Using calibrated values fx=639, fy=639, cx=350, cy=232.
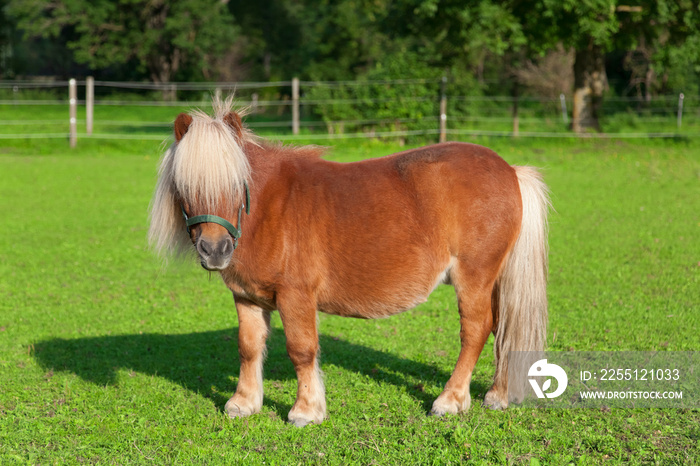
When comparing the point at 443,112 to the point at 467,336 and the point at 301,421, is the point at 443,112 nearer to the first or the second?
the point at 467,336

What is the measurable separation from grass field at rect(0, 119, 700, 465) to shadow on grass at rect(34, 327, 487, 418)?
2cm

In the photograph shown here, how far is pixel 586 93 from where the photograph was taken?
20703mm

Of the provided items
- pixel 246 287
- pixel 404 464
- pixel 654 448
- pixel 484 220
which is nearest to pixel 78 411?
pixel 246 287

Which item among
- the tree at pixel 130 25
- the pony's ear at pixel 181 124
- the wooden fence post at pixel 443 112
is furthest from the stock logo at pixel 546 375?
the tree at pixel 130 25

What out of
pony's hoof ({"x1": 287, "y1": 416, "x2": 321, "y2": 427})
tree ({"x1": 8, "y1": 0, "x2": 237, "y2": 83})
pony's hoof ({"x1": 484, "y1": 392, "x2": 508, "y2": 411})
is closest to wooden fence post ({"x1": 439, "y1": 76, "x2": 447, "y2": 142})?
pony's hoof ({"x1": 484, "y1": 392, "x2": 508, "y2": 411})

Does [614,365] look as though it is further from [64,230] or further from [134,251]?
[64,230]

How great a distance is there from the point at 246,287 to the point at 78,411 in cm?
155

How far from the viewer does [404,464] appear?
3.57 m

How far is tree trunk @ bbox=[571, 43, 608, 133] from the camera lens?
20656 mm

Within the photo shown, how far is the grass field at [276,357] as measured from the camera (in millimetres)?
3787

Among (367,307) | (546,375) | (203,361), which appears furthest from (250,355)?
(546,375)

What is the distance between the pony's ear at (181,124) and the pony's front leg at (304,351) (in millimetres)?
1127

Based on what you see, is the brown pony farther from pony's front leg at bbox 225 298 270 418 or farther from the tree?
the tree

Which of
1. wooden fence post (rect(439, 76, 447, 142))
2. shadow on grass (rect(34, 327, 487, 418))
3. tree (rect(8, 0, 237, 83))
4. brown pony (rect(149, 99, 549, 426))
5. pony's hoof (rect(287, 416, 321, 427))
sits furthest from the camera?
tree (rect(8, 0, 237, 83))
